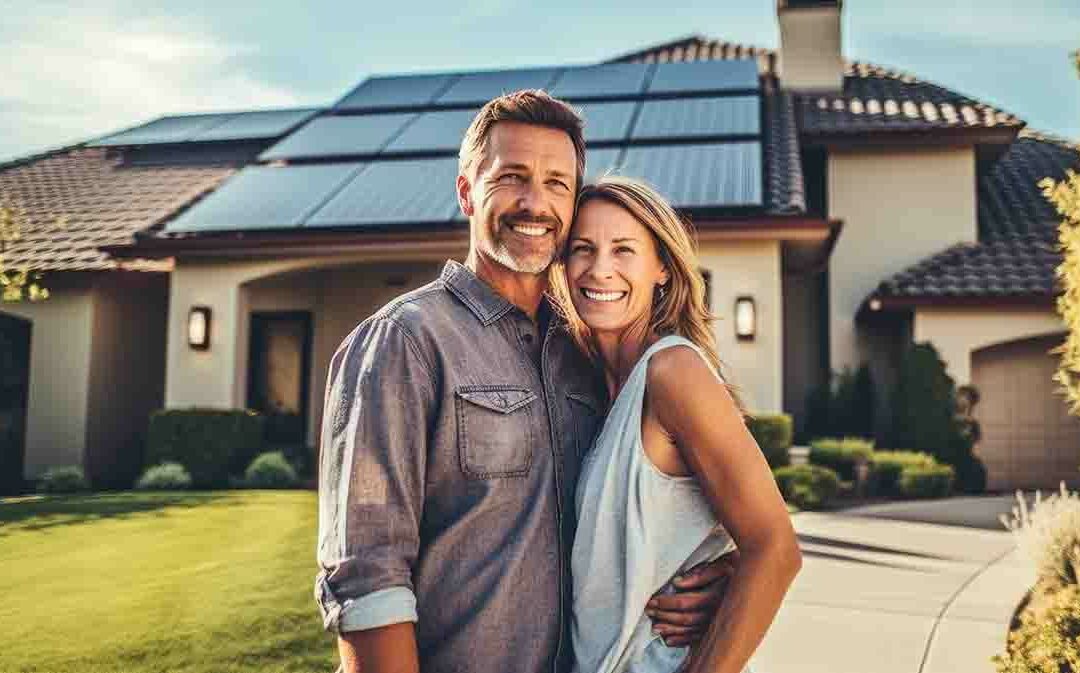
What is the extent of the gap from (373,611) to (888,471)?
33.3ft

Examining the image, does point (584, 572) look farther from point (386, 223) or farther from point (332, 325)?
point (332, 325)

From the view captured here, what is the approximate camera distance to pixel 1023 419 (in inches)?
513

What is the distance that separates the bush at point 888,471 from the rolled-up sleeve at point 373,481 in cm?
996

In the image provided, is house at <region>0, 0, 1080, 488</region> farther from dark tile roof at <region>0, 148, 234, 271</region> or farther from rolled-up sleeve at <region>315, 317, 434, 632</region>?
rolled-up sleeve at <region>315, 317, 434, 632</region>

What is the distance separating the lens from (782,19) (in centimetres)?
1580

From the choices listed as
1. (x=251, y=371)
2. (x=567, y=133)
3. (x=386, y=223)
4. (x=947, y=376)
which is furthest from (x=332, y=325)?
(x=567, y=133)

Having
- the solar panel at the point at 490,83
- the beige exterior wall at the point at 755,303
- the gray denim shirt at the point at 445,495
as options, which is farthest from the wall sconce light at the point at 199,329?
the gray denim shirt at the point at 445,495

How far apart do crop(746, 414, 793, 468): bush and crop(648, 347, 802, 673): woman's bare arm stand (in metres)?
8.43

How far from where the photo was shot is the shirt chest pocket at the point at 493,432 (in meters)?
1.95

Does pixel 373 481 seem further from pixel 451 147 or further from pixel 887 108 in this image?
pixel 887 108

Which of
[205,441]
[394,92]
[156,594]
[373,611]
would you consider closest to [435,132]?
[394,92]

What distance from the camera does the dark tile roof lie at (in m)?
13.7

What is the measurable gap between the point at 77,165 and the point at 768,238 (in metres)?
13.9

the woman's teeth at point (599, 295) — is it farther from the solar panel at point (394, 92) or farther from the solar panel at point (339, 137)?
the solar panel at point (394, 92)
